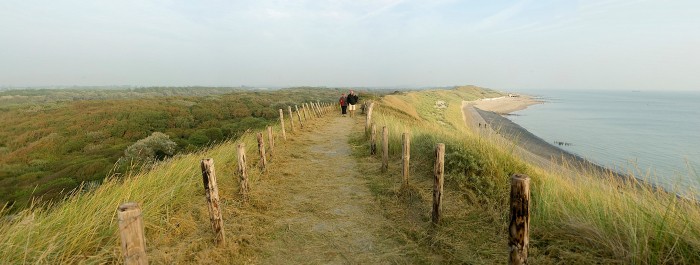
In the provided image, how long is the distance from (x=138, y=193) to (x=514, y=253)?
5714 mm

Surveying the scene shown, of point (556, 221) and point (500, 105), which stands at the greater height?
point (556, 221)

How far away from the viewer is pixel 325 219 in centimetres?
548

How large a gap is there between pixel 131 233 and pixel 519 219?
3.56m

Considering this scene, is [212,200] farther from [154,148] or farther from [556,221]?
[154,148]

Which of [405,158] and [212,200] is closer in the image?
[212,200]

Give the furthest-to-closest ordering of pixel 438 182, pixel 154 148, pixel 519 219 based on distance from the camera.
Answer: pixel 154 148 → pixel 438 182 → pixel 519 219

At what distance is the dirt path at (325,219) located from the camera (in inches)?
167

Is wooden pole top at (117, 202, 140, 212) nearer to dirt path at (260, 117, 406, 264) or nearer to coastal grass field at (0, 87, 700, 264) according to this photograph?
coastal grass field at (0, 87, 700, 264)

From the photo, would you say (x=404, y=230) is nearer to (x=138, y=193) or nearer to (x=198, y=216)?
(x=198, y=216)

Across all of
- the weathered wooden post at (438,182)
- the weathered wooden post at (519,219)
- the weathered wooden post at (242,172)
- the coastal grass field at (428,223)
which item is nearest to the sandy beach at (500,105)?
the coastal grass field at (428,223)

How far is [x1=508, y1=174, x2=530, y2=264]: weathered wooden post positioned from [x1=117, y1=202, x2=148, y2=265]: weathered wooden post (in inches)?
136

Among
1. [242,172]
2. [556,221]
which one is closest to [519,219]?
[556,221]

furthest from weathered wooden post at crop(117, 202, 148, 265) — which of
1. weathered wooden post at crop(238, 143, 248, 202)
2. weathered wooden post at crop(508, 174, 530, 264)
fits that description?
weathered wooden post at crop(508, 174, 530, 264)

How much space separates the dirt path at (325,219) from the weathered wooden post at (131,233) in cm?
163
